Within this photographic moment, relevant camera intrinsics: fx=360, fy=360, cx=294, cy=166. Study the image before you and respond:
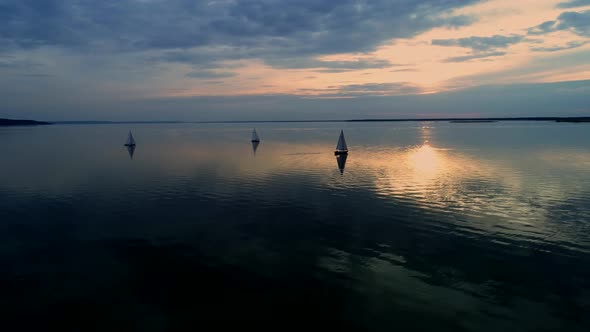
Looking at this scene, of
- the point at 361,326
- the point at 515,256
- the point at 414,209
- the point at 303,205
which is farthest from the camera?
the point at 303,205

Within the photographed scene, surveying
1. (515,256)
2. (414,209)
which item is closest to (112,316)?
(515,256)

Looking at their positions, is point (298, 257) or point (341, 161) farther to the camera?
point (341, 161)

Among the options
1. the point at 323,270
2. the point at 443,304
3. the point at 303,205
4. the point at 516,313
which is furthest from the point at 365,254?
the point at 303,205

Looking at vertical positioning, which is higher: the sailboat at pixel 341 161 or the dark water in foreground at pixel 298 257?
the sailboat at pixel 341 161

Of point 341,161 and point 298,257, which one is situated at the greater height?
point 341,161

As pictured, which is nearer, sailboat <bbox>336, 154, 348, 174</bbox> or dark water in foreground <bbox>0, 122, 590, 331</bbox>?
dark water in foreground <bbox>0, 122, 590, 331</bbox>

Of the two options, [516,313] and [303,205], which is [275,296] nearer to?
[516,313]

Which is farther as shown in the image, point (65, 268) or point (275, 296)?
point (65, 268)

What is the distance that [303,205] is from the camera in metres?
32.4

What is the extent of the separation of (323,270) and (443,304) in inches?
230

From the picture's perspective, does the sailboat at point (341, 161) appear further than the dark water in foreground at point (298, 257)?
Yes

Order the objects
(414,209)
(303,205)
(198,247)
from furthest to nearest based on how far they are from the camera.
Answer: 1. (303,205)
2. (414,209)
3. (198,247)

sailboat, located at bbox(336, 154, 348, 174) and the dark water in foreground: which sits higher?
sailboat, located at bbox(336, 154, 348, 174)

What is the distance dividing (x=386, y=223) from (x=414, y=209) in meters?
5.13
